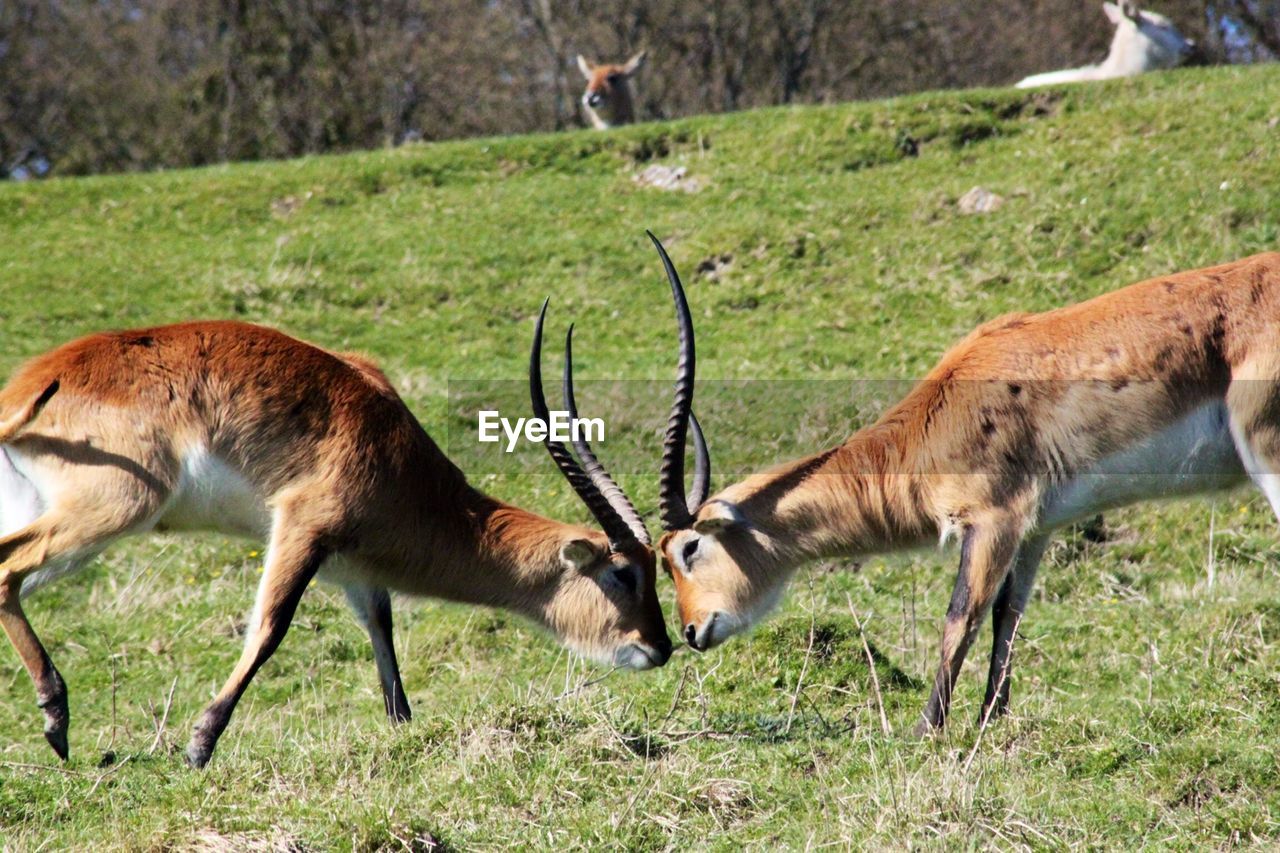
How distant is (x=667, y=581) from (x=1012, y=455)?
2.60 metres

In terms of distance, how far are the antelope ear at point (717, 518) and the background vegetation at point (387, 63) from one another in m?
21.1

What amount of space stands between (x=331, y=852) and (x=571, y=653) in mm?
2422

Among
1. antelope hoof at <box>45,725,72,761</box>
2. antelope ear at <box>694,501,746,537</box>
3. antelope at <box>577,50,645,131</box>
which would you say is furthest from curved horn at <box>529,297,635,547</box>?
antelope at <box>577,50,645,131</box>

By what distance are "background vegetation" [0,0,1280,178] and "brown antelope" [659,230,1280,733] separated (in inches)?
833

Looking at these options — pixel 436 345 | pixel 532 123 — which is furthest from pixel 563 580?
pixel 532 123

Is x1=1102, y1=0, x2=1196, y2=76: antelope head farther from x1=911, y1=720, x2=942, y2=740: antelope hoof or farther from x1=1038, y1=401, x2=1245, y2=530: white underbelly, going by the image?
x1=911, y1=720, x2=942, y2=740: antelope hoof

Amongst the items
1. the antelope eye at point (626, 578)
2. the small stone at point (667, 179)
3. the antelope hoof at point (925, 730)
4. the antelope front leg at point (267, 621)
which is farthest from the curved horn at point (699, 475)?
the small stone at point (667, 179)

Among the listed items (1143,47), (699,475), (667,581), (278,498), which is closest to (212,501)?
(278,498)

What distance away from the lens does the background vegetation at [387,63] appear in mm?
26484

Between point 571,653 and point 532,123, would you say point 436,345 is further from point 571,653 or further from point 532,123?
point 532,123

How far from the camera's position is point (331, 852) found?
14.9 feet

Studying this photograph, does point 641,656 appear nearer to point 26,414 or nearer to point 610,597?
point 610,597

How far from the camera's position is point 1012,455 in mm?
6309

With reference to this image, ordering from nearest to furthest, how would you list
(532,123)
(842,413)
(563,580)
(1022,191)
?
(563,580) < (842,413) < (1022,191) < (532,123)
